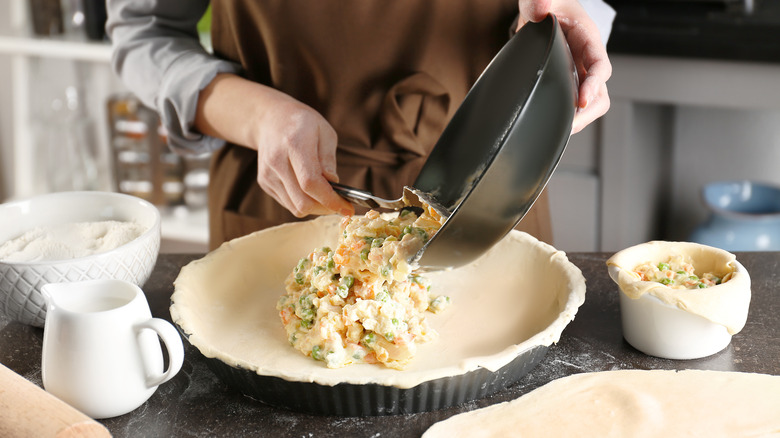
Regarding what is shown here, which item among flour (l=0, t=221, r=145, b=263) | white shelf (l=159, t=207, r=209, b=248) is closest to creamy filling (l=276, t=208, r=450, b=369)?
flour (l=0, t=221, r=145, b=263)

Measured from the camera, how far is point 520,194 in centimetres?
81

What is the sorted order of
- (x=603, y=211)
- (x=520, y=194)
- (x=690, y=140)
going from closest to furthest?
(x=520, y=194) < (x=603, y=211) < (x=690, y=140)

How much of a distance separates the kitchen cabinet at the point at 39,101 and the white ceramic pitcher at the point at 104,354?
152cm

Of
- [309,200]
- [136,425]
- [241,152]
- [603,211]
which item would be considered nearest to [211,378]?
[136,425]

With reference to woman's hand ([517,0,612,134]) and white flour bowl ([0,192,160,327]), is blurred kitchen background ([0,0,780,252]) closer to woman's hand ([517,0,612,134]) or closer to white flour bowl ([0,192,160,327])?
woman's hand ([517,0,612,134])

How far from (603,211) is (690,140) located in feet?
1.41

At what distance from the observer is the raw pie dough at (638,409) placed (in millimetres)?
788

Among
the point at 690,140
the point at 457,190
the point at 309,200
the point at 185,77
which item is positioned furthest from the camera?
the point at 690,140

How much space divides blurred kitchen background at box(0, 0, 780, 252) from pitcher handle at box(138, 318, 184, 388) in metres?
1.44

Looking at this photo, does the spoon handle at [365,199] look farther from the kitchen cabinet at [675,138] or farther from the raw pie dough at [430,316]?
the kitchen cabinet at [675,138]

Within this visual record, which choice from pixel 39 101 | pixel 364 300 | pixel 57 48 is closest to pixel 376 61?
pixel 364 300

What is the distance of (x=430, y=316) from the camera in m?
1.04

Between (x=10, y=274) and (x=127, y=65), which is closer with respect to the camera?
(x=10, y=274)

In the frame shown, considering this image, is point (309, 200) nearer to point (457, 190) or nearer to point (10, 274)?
point (457, 190)
